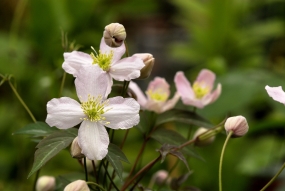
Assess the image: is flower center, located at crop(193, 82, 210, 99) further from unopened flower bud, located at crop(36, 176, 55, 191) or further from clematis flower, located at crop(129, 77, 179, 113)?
unopened flower bud, located at crop(36, 176, 55, 191)

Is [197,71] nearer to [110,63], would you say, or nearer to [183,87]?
[183,87]

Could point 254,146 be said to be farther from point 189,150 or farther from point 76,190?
point 76,190

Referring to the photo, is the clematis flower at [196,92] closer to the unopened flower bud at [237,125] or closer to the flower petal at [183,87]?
the flower petal at [183,87]

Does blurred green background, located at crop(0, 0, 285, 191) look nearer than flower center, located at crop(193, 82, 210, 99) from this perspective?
No

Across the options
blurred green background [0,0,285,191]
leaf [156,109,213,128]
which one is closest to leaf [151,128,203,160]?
leaf [156,109,213,128]

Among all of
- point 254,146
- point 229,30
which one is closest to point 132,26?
point 229,30

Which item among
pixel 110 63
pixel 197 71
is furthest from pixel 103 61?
pixel 197 71

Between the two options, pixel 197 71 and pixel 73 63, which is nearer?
pixel 73 63

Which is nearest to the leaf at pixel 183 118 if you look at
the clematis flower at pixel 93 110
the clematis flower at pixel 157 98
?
the clematis flower at pixel 157 98
